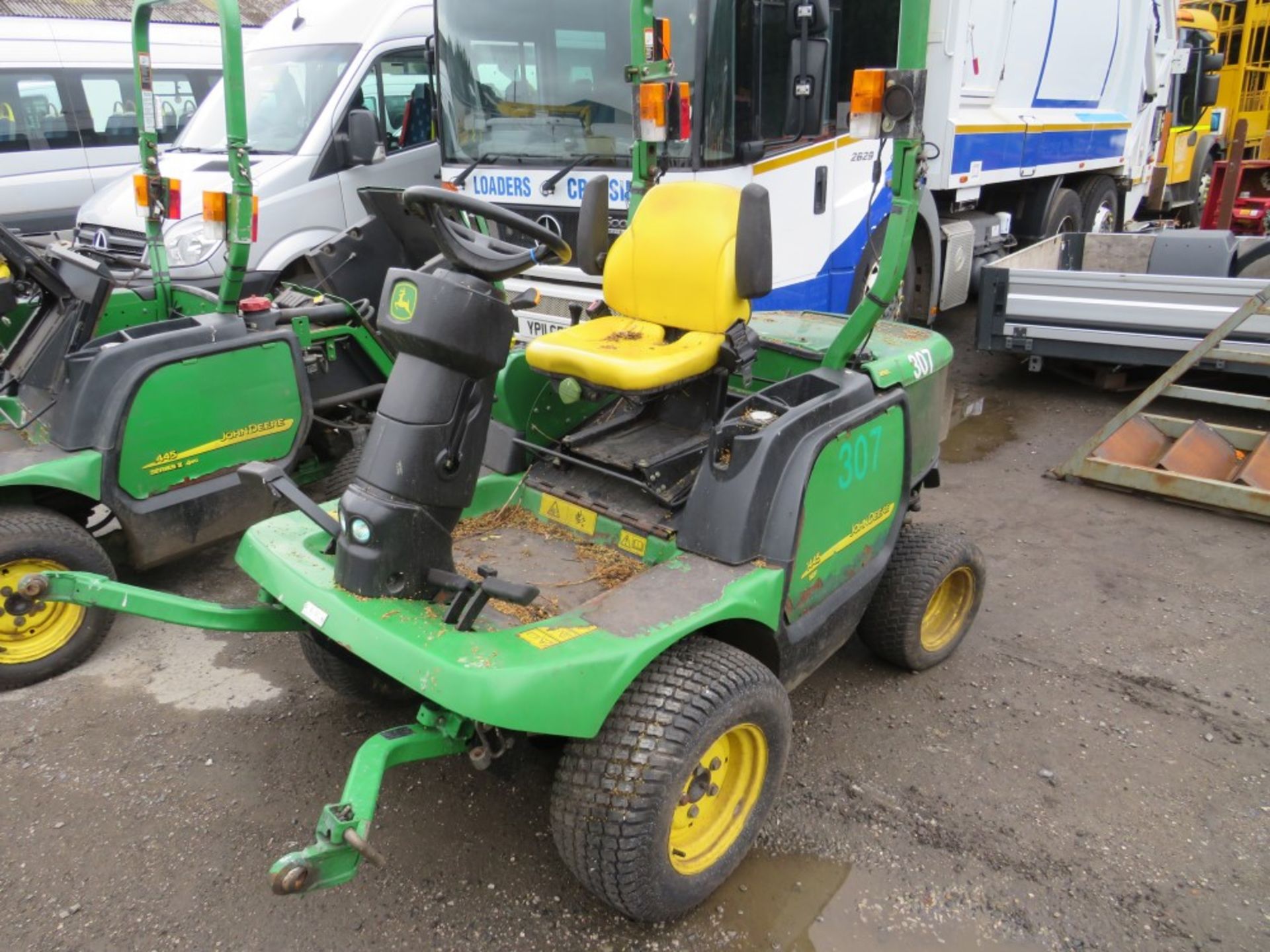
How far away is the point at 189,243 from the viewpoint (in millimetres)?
5629

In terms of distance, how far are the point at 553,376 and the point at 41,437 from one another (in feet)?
6.26

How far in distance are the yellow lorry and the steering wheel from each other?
10.0 metres

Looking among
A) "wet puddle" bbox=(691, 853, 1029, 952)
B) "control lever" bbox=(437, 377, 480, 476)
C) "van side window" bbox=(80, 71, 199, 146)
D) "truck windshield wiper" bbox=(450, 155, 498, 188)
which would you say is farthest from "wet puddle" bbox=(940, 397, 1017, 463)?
"van side window" bbox=(80, 71, 199, 146)

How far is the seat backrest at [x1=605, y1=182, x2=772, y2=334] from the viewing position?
276 cm

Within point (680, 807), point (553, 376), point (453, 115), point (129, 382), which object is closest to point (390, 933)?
point (680, 807)

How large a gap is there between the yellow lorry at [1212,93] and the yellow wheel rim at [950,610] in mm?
8967

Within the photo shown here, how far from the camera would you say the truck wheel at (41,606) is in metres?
2.99

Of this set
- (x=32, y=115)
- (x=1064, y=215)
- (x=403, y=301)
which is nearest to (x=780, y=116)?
(x=403, y=301)

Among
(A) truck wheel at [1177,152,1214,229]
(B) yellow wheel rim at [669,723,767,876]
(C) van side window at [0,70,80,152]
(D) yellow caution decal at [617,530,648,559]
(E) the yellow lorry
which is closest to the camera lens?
(B) yellow wheel rim at [669,723,767,876]

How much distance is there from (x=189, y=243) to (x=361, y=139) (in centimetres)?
128

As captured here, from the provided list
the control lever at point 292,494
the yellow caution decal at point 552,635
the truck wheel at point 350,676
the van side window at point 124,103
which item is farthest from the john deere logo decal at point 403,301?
the van side window at point 124,103

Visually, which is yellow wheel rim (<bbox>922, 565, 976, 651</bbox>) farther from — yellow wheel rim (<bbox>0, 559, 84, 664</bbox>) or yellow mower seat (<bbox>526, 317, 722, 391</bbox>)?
yellow wheel rim (<bbox>0, 559, 84, 664</bbox>)

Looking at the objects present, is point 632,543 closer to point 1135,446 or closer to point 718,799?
point 718,799

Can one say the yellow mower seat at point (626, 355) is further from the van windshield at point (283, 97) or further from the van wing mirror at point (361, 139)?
the van windshield at point (283, 97)
